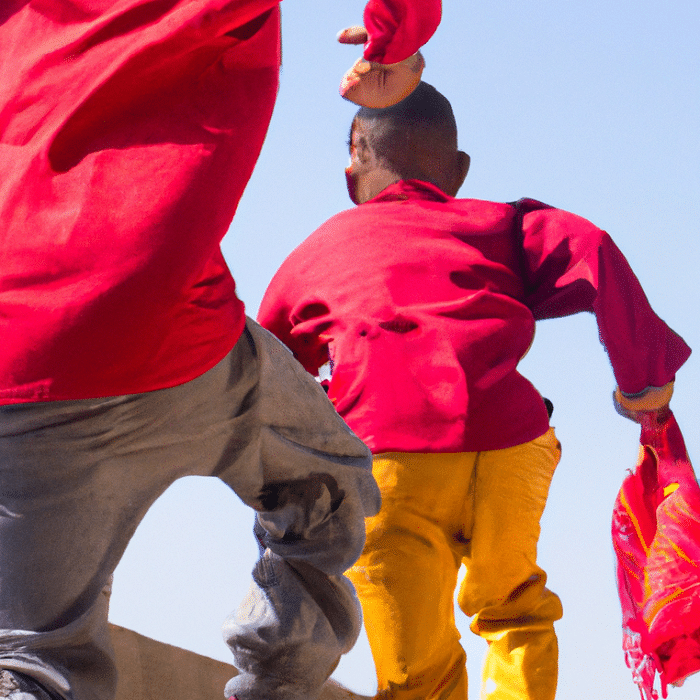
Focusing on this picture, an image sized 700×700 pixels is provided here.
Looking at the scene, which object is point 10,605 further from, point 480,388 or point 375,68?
point 375,68

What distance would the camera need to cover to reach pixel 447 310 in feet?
6.97

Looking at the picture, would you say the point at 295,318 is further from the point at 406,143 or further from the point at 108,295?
the point at 108,295

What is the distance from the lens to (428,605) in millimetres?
2088

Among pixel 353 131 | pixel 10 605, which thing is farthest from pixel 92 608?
pixel 353 131

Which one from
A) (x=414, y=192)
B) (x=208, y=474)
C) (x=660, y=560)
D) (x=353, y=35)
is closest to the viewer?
(x=208, y=474)

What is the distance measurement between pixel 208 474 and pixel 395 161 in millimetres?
1167

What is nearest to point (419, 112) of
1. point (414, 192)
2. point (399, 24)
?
point (414, 192)

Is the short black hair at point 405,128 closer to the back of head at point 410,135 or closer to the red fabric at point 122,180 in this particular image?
the back of head at point 410,135

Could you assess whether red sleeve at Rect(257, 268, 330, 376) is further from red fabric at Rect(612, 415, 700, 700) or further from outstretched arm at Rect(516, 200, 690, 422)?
red fabric at Rect(612, 415, 700, 700)

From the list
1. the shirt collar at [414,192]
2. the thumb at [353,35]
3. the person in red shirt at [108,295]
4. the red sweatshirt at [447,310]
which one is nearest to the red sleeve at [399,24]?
the thumb at [353,35]

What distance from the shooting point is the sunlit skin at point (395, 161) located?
2.38 metres

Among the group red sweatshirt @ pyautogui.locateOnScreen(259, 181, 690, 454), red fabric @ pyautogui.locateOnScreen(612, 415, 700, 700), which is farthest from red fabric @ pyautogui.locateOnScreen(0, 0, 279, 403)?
red fabric @ pyautogui.locateOnScreen(612, 415, 700, 700)

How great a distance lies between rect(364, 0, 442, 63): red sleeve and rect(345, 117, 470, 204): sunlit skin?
29.3 inches

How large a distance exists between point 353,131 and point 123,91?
4.16 ft
